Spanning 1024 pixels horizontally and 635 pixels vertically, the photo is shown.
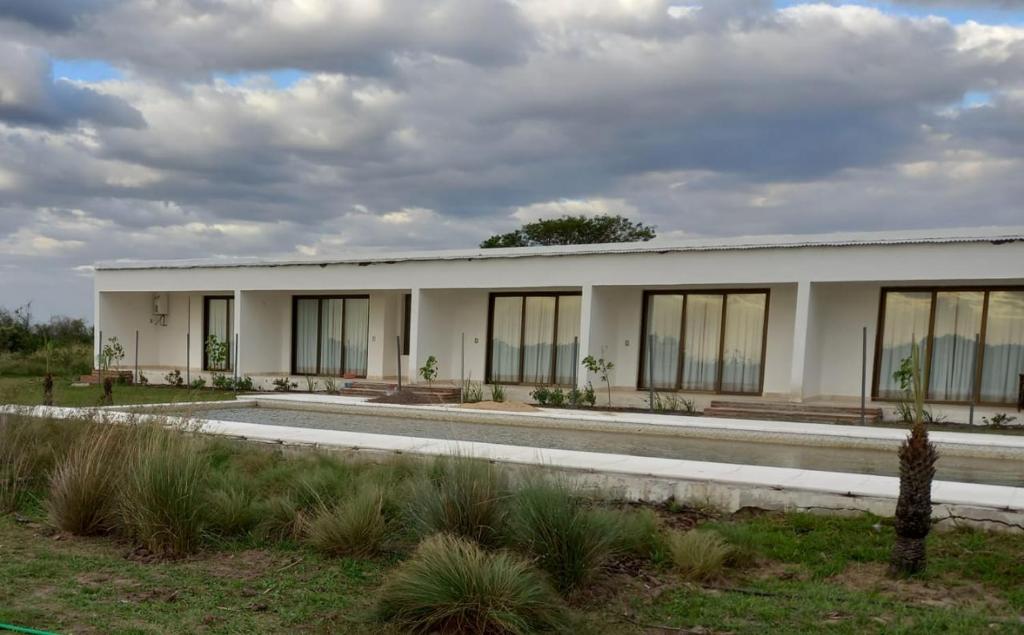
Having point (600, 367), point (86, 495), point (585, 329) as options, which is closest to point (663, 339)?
point (600, 367)

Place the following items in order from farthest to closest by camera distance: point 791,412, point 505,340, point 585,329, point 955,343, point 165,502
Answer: point 505,340 → point 585,329 → point 955,343 → point 791,412 → point 165,502

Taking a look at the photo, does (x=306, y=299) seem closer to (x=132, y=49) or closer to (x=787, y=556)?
(x=132, y=49)

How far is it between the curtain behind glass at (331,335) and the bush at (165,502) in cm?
1666

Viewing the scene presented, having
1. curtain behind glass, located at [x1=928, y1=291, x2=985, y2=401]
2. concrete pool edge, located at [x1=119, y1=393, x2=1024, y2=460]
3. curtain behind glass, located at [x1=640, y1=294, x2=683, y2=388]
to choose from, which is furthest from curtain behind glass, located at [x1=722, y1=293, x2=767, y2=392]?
concrete pool edge, located at [x1=119, y1=393, x2=1024, y2=460]

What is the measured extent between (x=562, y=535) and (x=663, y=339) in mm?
13452

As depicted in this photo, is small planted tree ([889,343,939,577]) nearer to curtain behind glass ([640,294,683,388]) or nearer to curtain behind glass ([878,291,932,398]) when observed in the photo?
curtain behind glass ([878,291,932,398])

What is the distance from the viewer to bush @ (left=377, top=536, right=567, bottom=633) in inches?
155

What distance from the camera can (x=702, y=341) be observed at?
17.4 m

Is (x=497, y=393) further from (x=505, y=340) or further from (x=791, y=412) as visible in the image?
(x=791, y=412)

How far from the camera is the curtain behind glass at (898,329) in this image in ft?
50.1

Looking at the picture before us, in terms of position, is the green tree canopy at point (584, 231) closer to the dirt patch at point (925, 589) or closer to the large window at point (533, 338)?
the large window at point (533, 338)

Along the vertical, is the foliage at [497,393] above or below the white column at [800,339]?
below

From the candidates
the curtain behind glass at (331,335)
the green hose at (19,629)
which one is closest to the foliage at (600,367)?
the curtain behind glass at (331,335)

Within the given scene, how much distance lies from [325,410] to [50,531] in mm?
9001
